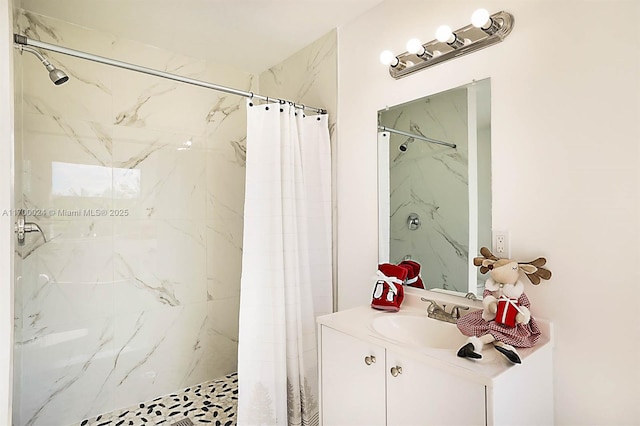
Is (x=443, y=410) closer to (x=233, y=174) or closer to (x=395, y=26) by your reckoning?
(x=395, y=26)

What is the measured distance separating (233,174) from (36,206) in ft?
4.09

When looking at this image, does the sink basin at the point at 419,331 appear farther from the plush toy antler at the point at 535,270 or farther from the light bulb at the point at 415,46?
the light bulb at the point at 415,46

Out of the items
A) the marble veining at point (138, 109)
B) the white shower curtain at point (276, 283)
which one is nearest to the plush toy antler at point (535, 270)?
the white shower curtain at point (276, 283)

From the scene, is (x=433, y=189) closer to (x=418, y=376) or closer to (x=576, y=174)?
(x=576, y=174)

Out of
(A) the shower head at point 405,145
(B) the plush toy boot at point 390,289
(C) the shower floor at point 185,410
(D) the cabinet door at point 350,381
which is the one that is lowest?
(C) the shower floor at point 185,410

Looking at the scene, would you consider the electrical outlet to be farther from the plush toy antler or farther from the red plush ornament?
the red plush ornament

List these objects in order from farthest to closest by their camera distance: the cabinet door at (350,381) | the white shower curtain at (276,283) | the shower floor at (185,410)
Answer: the shower floor at (185,410) < the white shower curtain at (276,283) < the cabinet door at (350,381)

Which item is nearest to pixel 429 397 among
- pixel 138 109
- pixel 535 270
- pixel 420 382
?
pixel 420 382

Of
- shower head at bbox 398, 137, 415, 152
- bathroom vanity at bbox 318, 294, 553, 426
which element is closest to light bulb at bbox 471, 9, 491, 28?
shower head at bbox 398, 137, 415, 152

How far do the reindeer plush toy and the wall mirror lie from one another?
179 mm

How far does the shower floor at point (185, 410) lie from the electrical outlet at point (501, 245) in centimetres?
179

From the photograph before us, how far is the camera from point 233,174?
2852mm

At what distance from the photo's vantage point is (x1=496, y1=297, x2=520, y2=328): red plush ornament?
1301mm

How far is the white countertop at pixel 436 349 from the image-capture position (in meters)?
1.13
